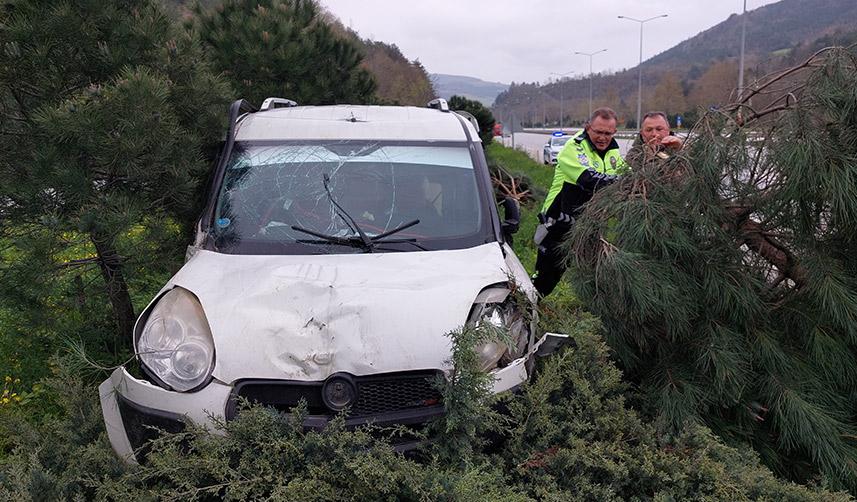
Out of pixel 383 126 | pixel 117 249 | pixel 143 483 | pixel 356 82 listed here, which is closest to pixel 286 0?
pixel 356 82

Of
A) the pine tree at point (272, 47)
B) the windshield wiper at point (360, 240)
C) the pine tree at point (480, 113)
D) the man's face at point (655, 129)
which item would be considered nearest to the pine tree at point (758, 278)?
the man's face at point (655, 129)

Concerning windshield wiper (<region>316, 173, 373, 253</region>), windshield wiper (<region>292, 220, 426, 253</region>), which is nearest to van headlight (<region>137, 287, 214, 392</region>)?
windshield wiper (<region>292, 220, 426, 253</region>)

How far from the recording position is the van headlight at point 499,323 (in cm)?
303

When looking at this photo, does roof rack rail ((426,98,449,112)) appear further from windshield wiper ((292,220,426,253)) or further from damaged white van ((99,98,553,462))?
windshield wiper ((292,220,426,253))

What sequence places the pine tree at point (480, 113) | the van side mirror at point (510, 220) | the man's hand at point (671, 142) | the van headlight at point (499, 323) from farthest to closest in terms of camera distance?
the pine tree at point (480, 113)
the van side mirror at point (510, 220)
the man's hand at point (671, 142)
the van headlight at point (499, 323)

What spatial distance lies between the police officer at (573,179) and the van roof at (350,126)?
100cm

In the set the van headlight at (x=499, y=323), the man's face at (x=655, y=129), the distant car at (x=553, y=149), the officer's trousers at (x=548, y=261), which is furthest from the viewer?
the distant car at (x=553, y=149)

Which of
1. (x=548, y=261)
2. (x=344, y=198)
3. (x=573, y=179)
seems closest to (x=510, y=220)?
(x=344, y=198)

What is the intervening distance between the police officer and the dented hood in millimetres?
2024

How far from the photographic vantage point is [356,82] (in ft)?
33.5

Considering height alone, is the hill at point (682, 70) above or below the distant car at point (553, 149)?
above

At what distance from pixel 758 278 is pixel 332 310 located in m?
2.28

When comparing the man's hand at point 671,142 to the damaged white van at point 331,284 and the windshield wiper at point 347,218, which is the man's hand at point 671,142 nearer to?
the damaged white van at point 331,284

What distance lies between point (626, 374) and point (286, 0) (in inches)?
289
